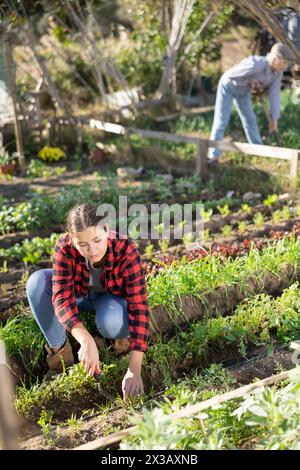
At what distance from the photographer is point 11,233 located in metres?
5.64

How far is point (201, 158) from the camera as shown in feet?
23.1

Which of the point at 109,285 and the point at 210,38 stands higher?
the point at 210,38

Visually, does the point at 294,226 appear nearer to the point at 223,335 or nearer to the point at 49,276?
the point at 223,335

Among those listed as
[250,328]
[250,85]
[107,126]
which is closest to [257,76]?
[250,85]

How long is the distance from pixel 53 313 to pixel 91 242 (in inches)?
22.7

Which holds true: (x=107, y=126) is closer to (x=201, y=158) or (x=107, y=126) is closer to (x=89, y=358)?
(x=201, y=158)

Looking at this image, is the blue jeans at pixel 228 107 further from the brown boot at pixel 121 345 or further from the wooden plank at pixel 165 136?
the brown boot at pixel 121 345

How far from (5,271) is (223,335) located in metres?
1.92

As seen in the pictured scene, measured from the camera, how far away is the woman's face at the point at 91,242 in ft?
9.06

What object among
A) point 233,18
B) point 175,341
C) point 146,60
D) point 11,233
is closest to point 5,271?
point 11,233

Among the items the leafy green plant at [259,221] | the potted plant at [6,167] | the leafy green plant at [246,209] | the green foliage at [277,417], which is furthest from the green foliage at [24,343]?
the potted plant at [6,167]

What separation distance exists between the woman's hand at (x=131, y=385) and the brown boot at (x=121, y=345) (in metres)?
0.46
